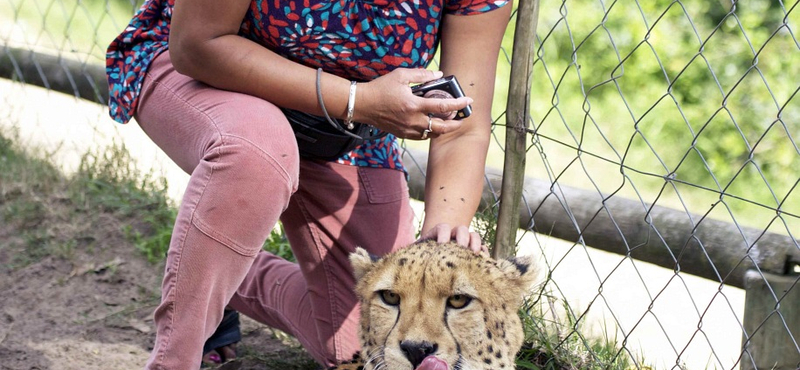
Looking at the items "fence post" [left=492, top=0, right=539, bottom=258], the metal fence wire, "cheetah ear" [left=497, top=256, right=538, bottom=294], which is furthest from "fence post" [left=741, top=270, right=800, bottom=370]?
"cheetah ear" [left=497, top=256, right=538, bottom=294]

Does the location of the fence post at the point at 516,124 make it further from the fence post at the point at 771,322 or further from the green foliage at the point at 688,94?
the green foliage at the point at 688,94

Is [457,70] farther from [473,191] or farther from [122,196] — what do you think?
Result: [122,196]

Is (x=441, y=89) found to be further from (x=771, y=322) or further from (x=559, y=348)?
(x=771, y=322)

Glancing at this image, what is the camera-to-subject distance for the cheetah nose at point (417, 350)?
1.58m

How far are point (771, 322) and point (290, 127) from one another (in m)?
1.31

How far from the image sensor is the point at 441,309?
64.4 inches

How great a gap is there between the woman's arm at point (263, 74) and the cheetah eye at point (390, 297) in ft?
1.09

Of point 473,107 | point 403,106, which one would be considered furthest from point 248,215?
point 473,107

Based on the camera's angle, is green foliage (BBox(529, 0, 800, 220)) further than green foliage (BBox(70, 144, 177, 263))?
Yes

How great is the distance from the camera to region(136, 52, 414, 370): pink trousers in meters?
1.72

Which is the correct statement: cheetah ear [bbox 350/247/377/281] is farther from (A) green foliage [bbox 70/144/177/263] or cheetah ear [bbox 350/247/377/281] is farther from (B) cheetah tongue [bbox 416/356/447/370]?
(A) green foliage [bbox 70/144/177/263]

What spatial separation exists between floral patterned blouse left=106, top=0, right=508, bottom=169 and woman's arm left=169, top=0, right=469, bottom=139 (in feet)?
0.28

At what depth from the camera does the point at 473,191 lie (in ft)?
6.54

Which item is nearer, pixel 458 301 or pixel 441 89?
pixel 458 301
